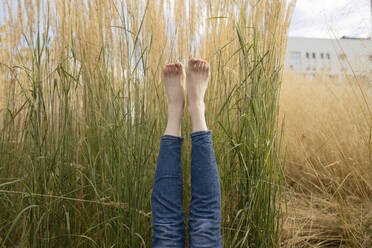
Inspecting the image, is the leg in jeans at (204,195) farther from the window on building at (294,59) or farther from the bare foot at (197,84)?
the window on building at (294,59)

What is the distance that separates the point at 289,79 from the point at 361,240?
2921mm

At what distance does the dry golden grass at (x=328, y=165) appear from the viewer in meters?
1.51

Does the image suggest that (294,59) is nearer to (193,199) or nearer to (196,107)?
(196,107)

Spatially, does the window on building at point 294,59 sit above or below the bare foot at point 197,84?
above

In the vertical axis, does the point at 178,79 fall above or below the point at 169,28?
below

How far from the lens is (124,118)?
3.63 ft

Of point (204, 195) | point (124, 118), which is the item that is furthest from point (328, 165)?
point (124, 118)

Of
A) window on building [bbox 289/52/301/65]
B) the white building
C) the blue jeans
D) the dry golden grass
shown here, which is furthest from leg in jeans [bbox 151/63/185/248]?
window on building [bbox 289/52/301/65]

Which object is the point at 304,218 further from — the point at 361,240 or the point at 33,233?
the point at 33,233

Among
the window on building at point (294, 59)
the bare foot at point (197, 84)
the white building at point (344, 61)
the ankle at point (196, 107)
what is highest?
the window on building at point (294, 59)

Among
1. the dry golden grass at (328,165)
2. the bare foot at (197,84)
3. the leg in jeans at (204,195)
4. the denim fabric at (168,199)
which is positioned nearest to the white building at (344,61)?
the dry golden grass at (328,165)

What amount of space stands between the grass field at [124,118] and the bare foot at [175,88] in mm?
54

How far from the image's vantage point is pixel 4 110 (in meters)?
1.35

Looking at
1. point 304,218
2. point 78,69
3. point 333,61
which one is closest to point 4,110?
point 78,69
